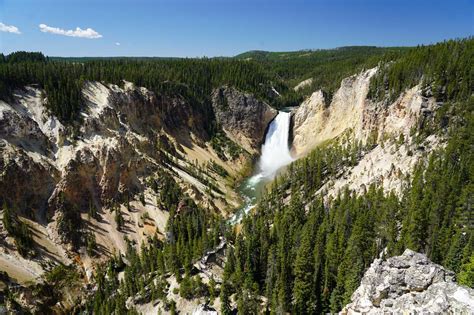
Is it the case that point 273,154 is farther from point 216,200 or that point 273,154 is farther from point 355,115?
point 216,200

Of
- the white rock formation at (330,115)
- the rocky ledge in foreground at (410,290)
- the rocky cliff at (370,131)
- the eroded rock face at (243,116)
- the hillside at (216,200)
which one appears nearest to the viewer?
the rocky ledge in foreground at (410,290)

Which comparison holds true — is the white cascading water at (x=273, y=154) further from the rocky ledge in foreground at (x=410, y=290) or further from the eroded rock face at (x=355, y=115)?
the rocky ledge in foreground at (x=410, y=290)

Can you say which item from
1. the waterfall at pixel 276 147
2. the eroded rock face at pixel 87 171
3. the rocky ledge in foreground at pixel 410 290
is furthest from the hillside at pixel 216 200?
the waterfall at pixel 276 147

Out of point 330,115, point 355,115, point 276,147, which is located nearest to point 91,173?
point 276,147

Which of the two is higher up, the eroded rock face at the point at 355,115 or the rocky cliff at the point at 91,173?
the eroded rock face at the point at 355,115

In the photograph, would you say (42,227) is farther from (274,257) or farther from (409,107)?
(409,107)

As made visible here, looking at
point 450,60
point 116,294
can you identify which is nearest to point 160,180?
point 116,294

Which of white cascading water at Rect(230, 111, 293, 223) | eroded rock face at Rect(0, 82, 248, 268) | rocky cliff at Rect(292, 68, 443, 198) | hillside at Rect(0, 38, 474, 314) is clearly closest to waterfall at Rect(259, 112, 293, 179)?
white cascading water at Rect(230, 111, 293, 223)
